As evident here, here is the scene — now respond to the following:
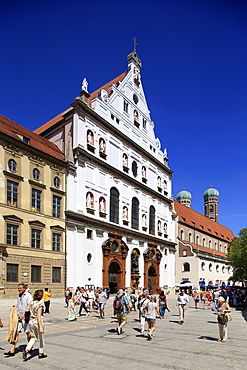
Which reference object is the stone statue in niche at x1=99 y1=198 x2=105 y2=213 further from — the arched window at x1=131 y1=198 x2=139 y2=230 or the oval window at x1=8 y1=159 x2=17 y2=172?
the oval window at x1=8 y1=159 x2=17 y2=172

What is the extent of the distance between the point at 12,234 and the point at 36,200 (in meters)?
3.99

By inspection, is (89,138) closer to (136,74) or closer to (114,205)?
(114,205)

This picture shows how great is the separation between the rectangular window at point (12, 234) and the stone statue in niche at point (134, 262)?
18.4m

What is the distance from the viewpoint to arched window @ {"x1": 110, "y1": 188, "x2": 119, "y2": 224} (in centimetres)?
3941

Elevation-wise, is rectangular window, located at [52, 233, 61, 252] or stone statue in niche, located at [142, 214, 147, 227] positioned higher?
stone statue in niche, located at [142, 214, 147, 227]

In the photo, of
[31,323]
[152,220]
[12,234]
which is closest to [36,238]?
[12,234]

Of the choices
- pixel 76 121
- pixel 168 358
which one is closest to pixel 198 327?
pixel 168 358

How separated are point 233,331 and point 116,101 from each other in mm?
32663

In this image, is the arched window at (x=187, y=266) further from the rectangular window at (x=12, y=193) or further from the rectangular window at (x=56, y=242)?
the rectangular window at (x=12, y=193)

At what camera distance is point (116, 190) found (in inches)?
1606

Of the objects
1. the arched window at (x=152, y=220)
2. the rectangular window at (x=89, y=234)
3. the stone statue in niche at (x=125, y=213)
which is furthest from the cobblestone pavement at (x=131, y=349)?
the arched window at (x=152, y=220)

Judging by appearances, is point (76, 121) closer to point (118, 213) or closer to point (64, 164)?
point (64, 164)

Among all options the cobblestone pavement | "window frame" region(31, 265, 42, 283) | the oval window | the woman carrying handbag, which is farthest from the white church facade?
the woman carrying handbag

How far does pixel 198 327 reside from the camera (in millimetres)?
16172
